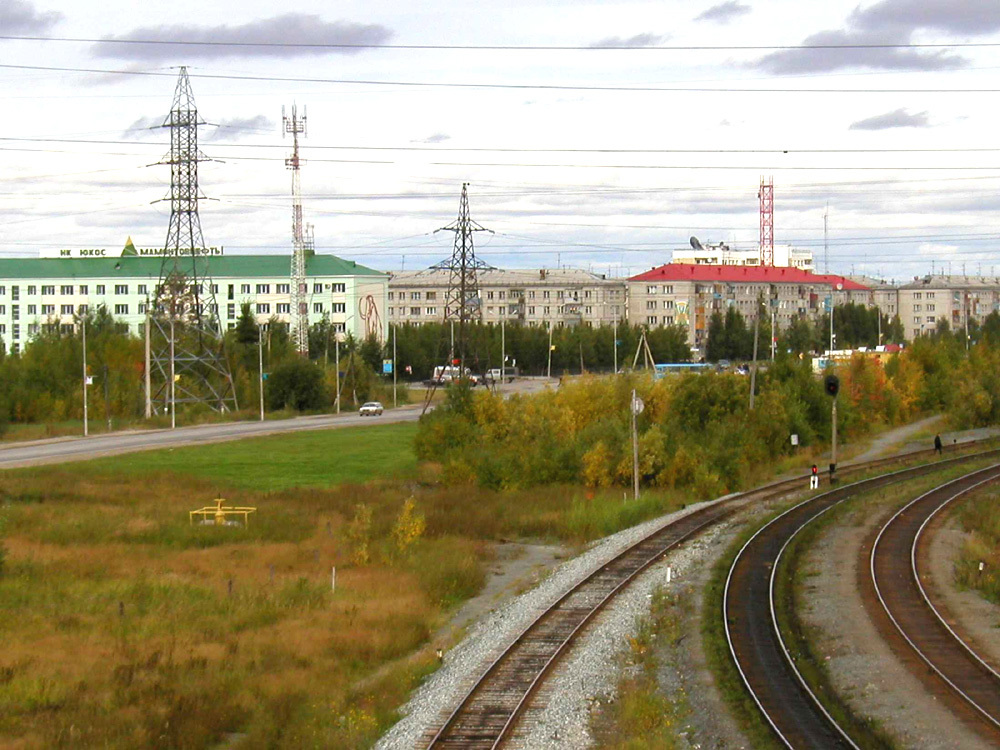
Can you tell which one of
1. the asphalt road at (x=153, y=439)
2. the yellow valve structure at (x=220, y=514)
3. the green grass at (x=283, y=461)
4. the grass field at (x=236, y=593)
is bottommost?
the grass field at (x=236, y=593)

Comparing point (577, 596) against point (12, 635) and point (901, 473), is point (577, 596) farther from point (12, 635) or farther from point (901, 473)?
point (901, 473)

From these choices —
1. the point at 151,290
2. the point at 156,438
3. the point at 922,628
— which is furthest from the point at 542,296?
the point at 922,628

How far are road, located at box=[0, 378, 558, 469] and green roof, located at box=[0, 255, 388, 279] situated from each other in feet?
162

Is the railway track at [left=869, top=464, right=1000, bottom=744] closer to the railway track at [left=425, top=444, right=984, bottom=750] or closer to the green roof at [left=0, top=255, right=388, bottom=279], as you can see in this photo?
the railway track at [left=425, top=444, right=984, bottom=750]

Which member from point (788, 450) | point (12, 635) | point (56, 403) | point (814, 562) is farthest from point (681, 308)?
point (12, 635)

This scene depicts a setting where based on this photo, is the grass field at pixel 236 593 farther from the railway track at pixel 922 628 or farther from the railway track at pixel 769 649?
the railway track at pixel 922 628

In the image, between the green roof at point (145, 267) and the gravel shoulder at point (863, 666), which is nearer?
the gravel shoulder at point (863, 666)

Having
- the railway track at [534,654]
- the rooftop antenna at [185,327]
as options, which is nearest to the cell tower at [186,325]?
the rooftop antenna at [185,327]

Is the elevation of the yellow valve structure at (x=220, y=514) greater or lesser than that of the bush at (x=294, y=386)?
lesser

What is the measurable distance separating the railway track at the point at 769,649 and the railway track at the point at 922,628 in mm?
1873

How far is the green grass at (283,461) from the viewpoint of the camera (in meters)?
48.2

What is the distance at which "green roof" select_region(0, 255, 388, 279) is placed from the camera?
13012cm

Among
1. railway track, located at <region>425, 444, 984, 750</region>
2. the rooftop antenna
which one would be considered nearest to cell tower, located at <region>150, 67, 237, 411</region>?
the rooftop antenna

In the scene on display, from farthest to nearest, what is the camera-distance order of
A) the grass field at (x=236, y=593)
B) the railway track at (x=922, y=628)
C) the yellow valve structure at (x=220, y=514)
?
1. the yellow valve structure at (x=220, y=514)
2. the grass field at (x=236, y=593)
3. the railway track at (x=922, y=628)
